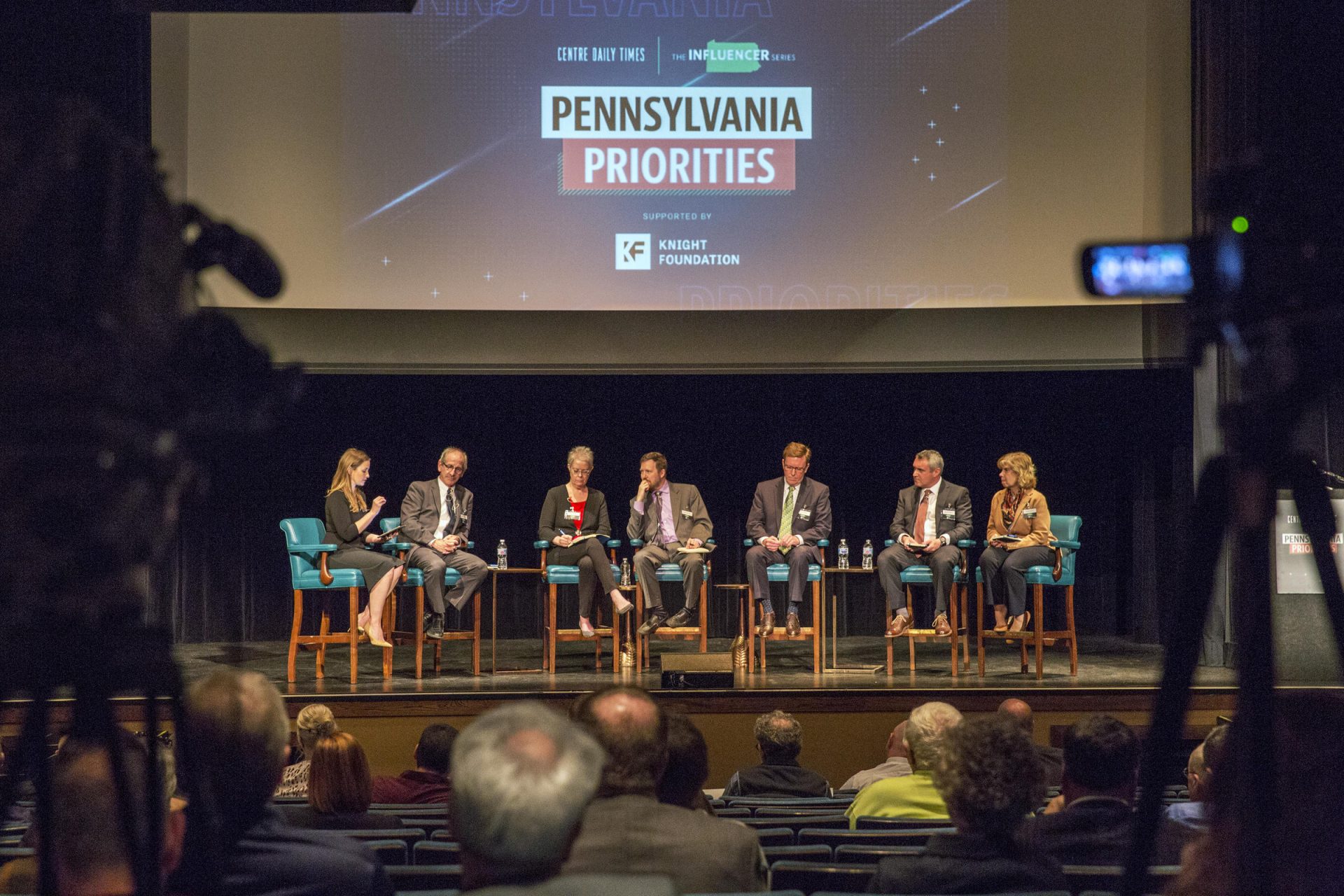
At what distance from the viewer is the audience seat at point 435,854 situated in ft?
7.13

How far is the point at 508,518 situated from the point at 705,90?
320 centimetres

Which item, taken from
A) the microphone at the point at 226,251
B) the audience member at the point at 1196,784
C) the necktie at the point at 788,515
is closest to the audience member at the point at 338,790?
the microphone at the point at 226,251

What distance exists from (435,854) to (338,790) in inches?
18.6

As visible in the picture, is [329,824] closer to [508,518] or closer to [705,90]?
[705,90]

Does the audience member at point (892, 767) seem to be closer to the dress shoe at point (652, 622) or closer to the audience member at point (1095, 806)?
the audience member at point (1095, 806)

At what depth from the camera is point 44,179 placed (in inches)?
40.2

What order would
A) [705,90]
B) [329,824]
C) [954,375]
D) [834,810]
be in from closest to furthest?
[329,824] → [834,810] → [705,90] → [954,375]

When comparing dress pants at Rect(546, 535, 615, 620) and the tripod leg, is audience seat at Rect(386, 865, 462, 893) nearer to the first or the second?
the tripod leg

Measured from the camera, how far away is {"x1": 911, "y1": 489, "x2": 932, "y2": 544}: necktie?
6102mm

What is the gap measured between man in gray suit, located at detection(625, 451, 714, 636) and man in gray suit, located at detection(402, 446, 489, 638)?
2.75ft

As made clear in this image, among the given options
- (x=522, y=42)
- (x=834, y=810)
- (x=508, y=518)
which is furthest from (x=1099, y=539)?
(x=834, y=810)

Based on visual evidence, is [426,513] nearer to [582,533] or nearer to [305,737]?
[582,533]

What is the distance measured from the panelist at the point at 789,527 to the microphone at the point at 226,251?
16.2ft

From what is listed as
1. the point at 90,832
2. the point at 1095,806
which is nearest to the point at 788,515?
the point at 1095,806
